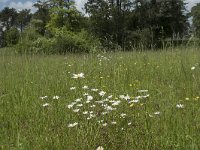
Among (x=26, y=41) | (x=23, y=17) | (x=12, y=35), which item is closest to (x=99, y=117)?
(x=26, y=41)

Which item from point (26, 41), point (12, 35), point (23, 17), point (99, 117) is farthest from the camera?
point (23, 17)

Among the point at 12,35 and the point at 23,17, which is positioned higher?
the point at 23,17

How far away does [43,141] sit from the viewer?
106 inches

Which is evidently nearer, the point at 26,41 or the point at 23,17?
the point at 26,41

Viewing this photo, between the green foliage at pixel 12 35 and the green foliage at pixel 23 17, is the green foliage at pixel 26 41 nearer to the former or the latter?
the green foliage at pixel 12 35

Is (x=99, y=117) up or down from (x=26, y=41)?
down

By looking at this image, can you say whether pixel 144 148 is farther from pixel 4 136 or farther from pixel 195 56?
pixel 195 56

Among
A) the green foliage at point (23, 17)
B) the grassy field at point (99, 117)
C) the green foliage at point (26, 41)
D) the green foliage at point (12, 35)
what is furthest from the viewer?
the green foliage at point (23, 17)

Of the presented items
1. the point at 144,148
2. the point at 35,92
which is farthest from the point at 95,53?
the point at 144,148

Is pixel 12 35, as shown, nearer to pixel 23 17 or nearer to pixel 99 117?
pixel 99 117

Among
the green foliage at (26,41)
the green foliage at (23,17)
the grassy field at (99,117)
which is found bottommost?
the grassy field at (99,117)

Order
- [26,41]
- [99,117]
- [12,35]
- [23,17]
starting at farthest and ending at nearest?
[23,17]
[12,35]
[26,41]
[99,117]

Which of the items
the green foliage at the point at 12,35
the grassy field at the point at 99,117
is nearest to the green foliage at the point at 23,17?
the green foliage at the point at 12,35

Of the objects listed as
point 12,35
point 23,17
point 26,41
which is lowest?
point 26,41
